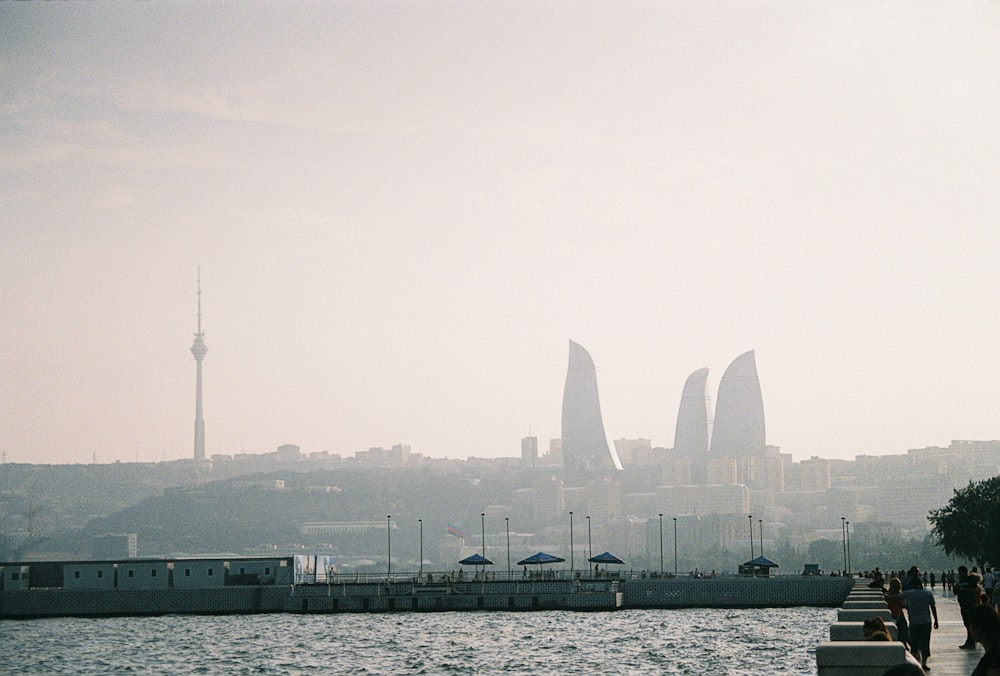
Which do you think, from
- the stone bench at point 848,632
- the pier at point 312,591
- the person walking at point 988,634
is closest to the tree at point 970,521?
the pier at point 312,591

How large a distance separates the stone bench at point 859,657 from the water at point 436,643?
2220cm

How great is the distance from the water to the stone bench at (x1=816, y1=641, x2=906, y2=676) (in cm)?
2220

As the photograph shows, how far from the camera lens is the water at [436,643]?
4959 cm

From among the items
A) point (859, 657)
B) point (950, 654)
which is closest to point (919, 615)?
point (950, 654)

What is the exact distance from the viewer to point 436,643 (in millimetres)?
61750

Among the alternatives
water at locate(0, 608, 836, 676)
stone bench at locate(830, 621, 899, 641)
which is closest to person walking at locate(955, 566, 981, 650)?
stone bench at locate(830, 621, 899, 641)

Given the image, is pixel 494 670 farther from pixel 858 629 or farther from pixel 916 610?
pixel 858 629

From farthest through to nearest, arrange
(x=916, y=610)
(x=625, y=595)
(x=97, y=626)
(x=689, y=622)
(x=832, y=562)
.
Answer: (x=832, y=562)
(x=625, y=595)
(x=97, y=626)
(x=689, y=622)
(x=916, y=610)

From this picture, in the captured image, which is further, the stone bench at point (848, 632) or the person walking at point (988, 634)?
the stone bench at point (848, 632)

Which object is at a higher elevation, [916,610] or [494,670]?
[916,610]

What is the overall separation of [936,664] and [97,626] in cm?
6741

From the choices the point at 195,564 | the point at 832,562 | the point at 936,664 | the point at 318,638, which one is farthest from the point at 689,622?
the point at 832,562

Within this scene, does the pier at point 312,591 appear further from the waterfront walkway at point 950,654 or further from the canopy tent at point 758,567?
the waterfront walkway at point 950,654

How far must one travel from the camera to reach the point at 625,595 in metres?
93.6
